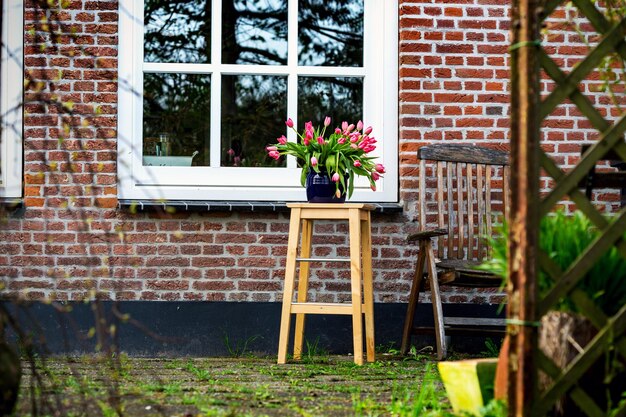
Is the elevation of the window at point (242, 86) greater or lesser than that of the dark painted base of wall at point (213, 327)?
greater

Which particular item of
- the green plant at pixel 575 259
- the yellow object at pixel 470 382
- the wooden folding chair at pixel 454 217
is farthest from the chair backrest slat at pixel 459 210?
the green plant at pixel 575 259

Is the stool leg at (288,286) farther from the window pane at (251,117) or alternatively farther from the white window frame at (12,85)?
the white window frame at (12,85)

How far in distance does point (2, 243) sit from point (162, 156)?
944 mm

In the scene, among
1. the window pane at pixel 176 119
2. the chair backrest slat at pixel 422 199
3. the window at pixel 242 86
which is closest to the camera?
the chair backrest slat at pixel 422 199

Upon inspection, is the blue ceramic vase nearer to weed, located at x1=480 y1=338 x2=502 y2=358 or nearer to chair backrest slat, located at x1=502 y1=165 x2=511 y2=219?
chair backrest slat, located at x1=502 y1=165 x2=511 y2=219

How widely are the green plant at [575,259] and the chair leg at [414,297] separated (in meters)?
1.93

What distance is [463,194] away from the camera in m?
4.85

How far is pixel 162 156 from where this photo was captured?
5.00 metres

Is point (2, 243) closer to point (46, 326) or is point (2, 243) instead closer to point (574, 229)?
point (46, 326)

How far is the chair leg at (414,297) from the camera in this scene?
4.45 meters

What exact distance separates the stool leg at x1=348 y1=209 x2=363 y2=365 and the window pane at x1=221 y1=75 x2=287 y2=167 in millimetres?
989

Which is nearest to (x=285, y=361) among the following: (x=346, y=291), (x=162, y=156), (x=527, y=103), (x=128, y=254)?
(x=346, y=291)

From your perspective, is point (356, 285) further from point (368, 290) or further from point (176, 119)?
point (176, 119)

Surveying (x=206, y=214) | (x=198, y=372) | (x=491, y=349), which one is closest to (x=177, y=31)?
(x=206, y=214)
